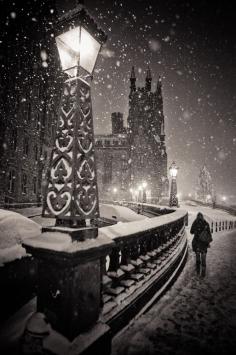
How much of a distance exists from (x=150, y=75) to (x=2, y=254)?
82366 millimetres

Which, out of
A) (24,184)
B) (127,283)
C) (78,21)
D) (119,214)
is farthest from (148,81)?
(127,283)

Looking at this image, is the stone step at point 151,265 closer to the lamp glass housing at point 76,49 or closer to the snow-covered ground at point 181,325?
the snow-covered ground at point 181,325

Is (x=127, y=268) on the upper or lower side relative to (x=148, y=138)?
lower

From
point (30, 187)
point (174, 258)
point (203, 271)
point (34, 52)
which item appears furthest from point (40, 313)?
point (34, 52)

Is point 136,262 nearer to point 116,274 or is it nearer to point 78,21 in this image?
point 116,274

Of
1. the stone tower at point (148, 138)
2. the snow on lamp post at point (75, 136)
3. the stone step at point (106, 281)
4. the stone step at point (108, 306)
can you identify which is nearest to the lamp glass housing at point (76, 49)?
the snow on lamp post at point (75, 136)

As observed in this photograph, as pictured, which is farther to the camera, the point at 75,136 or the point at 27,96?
the point at 27,96

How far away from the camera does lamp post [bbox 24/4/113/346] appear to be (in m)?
2.31

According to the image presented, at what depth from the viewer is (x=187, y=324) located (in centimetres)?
365

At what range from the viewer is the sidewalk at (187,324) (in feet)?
9.77

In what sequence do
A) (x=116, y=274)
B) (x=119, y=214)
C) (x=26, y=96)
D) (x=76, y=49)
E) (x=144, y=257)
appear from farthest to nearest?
1. (x=26, y=96)
2. (x=119, y=214)
3. (x=144, y=257)
4. (x=116, y=274)
5. (x=76, y=49)

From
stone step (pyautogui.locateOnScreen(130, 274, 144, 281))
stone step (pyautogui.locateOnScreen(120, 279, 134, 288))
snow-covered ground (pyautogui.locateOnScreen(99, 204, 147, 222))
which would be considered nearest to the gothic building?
snow-covered ground (pyautogui.locateOnScreen(99, 204, 147, 222))

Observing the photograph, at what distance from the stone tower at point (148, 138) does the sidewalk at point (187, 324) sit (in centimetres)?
5292

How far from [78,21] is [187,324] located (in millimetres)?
4642
